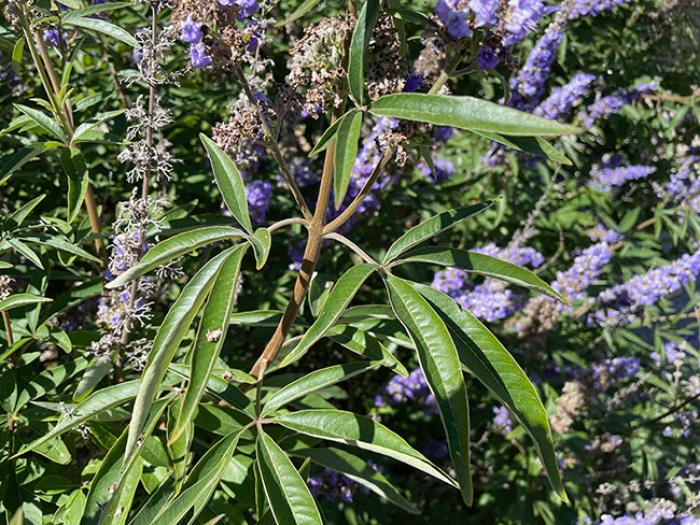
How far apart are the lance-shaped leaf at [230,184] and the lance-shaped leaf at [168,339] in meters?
0.13

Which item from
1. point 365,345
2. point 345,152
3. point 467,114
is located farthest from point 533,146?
point 365,345

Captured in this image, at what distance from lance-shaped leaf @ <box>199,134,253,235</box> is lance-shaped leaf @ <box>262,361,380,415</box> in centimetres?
37

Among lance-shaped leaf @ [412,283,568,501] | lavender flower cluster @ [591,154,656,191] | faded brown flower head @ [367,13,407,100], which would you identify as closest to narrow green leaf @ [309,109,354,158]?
faded brown flower head @ [367,13,407,100]

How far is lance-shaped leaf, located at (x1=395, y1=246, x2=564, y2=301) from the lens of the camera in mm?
1410

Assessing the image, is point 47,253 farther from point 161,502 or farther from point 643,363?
point 643,363

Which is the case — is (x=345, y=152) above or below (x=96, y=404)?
above

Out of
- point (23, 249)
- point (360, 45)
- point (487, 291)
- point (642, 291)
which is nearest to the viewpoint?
point (360, 45)

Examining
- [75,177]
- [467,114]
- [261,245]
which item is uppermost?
[467,114]

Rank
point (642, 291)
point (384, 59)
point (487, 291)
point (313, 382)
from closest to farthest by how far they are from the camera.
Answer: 1. point (384, 59)
2. point (313, 382)
3. point (487, 291)
4. point (642, 291)

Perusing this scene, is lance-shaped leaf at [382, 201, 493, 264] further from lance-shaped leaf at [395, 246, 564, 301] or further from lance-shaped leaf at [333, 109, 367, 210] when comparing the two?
lance-shaped leaf at [333, 109, 367, 210]

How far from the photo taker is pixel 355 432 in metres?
1.50

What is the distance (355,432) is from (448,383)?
0.33 m

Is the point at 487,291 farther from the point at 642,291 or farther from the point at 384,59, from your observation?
the point at 384,59

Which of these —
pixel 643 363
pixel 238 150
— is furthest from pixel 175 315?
pixel 643 363
